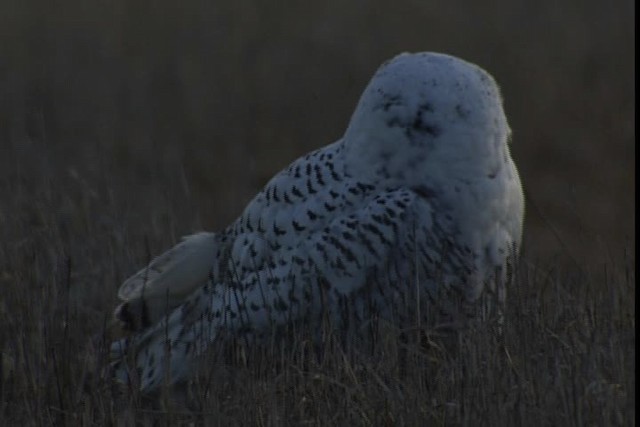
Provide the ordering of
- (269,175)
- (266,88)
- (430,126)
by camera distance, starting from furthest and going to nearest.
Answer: (266,88), (269,175), (430,126)

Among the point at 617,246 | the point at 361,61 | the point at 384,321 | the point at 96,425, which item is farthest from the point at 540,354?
the point at 361,61

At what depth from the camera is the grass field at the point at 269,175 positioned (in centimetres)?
452

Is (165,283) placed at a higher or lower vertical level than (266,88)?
lower

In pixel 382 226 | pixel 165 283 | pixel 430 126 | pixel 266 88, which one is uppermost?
pixel 266 88

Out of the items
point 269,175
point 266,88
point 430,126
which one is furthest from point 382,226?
point 266,88

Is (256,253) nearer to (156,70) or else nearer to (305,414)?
(305,414)

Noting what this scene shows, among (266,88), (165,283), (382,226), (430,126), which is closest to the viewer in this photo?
(382,226)

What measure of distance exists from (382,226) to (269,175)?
5.27 m

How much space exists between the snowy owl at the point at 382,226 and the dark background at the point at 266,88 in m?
2.96

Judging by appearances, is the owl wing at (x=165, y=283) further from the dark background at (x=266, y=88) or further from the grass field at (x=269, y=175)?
the dark background at (x=266, y=88)

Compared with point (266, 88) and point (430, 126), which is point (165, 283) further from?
point (266, 88)

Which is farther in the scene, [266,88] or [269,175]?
[266,88]

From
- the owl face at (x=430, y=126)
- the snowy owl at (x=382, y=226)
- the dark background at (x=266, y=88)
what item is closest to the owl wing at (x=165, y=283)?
the snowy owl at (x=382, y=226)

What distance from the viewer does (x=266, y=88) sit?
11914 millimetres
